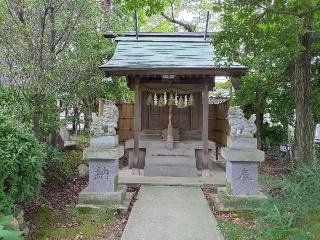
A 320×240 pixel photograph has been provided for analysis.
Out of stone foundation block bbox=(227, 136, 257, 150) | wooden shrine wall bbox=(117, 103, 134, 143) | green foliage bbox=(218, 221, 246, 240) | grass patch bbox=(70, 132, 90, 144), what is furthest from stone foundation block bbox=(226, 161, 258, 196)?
grass patch bbox=(70, 132, 90, 144)

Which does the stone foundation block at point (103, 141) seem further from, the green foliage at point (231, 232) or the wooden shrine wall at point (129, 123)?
the wooden shrine wall at point (129, 123)

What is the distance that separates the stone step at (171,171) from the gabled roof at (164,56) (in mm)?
2730

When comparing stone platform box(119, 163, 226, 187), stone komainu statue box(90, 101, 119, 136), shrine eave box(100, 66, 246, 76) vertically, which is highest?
shrine eave box(100, 66, 246, 76)

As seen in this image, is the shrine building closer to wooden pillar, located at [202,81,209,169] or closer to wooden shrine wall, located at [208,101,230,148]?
wooden pillar, located at [202,81,209,169]

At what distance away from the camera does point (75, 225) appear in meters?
6.14

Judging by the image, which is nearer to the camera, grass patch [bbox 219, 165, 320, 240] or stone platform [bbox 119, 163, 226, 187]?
grass patch [bbox 219, 165, 320, 240]

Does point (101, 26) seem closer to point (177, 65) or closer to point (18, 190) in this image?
point (177, 65)

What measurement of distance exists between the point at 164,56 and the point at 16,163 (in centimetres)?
617

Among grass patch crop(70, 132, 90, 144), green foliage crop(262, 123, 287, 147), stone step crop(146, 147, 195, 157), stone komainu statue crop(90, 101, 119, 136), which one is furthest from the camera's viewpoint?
grass patch crop(70, 132, 90, 144)

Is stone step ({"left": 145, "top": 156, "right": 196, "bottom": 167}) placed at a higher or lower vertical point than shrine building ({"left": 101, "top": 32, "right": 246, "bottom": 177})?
lower

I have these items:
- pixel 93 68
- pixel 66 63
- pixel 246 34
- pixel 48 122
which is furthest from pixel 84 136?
pixel 246 34

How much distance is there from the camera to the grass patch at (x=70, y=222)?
570 cm

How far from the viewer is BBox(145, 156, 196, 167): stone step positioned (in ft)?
34.1

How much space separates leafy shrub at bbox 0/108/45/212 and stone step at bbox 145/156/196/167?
16.4 feet
